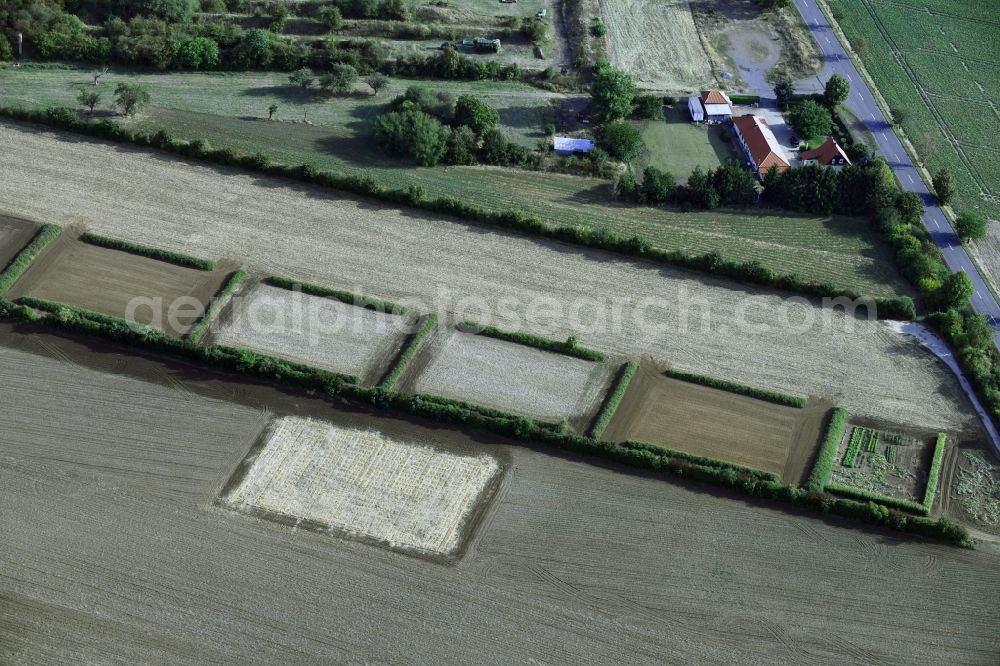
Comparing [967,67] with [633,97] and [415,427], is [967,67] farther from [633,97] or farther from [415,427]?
[415,427]

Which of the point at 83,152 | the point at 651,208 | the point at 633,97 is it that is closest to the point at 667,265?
the point at 651,208

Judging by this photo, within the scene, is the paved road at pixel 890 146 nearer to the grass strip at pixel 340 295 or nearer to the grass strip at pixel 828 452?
the grass strip at pixel 828 452

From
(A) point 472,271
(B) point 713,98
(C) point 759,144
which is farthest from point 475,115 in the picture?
(C) point 759,144

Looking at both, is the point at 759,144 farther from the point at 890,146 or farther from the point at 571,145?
the point at 571,145

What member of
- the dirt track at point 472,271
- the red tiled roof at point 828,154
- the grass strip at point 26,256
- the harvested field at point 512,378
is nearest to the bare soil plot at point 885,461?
the dirt track at point 472,271

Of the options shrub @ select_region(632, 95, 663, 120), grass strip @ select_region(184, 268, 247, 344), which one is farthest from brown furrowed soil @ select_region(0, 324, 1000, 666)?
shrub @ select_region(632, 95, 663, 120)

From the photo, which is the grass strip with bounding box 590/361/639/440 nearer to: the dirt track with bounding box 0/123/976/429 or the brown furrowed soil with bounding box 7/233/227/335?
the dirt track with bounding box 0/123/976/429
